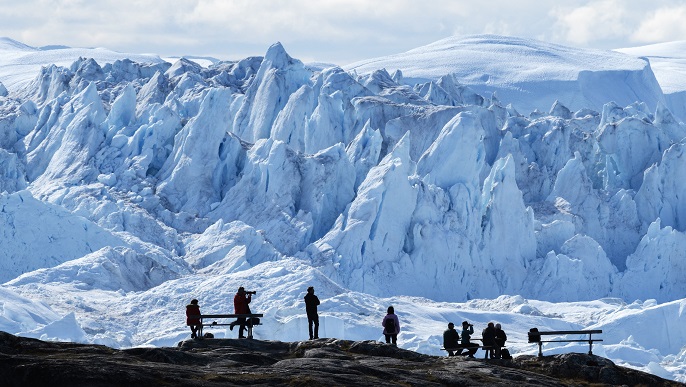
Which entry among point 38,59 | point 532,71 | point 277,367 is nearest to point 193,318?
point 277,367

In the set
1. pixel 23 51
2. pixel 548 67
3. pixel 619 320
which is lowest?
pixel 619 320

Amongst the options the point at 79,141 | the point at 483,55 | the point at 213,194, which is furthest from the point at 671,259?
the point at 483,55

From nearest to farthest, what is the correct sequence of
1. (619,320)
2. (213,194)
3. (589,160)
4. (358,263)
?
(619,320) → (358,263) → (213,194) → (589,160)

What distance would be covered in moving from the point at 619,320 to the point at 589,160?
19443mm

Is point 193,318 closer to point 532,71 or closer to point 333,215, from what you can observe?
point 333,215

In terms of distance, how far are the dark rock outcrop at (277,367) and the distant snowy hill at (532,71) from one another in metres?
70.5

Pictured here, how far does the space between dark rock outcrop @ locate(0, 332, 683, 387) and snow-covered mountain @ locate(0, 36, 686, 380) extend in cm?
1514

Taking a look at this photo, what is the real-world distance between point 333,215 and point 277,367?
115 ft

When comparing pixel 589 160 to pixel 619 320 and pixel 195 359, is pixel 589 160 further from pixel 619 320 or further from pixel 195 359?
pixel 195 359

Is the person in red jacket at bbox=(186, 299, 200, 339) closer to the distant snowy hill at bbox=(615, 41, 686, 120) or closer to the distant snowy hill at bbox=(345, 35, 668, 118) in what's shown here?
the distant snowy hill at bbox=(345, 35, 668, 118)

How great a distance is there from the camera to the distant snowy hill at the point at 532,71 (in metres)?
94.8

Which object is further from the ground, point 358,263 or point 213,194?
point 213,194

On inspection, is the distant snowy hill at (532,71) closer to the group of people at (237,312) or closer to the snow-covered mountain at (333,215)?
the snow-covered mountain at (333,215)

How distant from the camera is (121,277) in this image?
1866 inches
